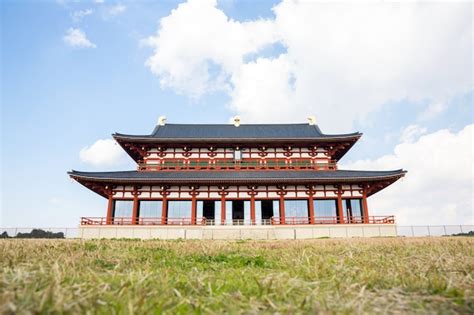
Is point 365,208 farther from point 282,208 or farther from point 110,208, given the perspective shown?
point 110,208

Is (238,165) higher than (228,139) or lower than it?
lower

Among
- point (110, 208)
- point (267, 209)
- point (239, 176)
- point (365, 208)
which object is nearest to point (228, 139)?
point (239, 176)

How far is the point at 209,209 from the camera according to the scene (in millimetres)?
22734

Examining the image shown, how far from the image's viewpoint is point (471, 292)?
2.10 meters

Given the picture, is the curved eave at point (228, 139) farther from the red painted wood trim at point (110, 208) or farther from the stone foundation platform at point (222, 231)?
the stone foundation platform at point (222, 231)

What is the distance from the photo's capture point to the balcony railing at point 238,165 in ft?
77.0

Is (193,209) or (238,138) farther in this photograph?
(238,138)

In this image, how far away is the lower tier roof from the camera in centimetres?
2016

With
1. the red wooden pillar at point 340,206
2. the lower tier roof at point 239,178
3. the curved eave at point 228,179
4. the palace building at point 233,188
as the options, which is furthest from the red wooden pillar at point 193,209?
the red wooden pillar at point 340,206

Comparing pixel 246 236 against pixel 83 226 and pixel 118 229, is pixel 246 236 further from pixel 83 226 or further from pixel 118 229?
pixel 83 226

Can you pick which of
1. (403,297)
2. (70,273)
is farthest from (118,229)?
(403,297)

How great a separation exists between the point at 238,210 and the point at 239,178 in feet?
10.7

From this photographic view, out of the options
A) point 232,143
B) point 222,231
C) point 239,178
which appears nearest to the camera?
point 239,178

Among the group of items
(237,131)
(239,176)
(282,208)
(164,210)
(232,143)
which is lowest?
(164,210)
